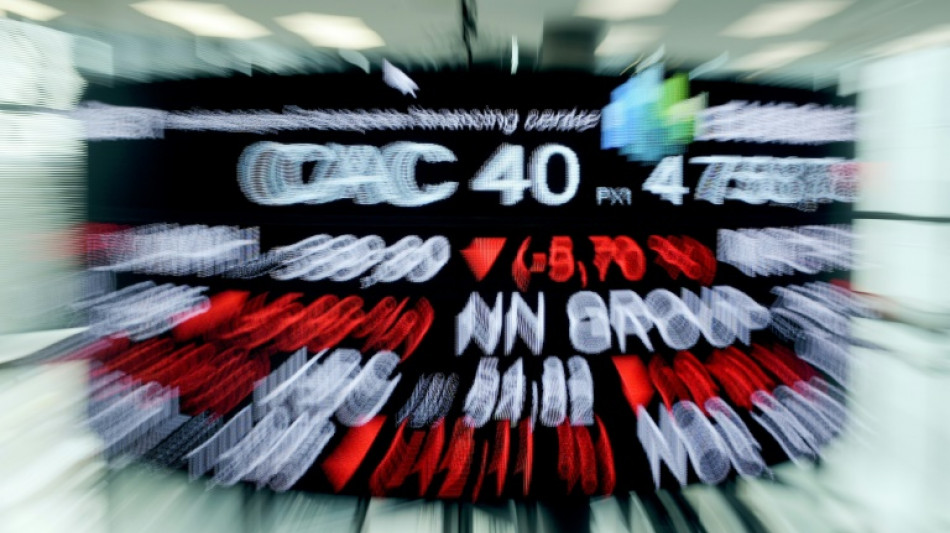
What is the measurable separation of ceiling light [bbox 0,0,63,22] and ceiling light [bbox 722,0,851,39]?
14.1 ft

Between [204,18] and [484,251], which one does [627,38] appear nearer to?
[484,251]

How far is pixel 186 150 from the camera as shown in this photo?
3102 millimetres

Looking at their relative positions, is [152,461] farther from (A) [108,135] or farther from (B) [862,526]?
(B) [862,526]

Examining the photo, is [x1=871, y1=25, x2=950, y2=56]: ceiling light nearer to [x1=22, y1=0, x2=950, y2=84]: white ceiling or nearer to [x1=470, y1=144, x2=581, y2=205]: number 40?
[x1=22, y1=0, x2=950, y2=84]: white ceiling

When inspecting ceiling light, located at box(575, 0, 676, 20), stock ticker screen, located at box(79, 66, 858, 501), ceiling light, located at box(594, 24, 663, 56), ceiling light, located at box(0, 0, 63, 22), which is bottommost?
stock ticker screen, located at box(79, 66, 858, 501)

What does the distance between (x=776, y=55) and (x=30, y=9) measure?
502 centimetres

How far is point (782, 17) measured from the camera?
11.5ft

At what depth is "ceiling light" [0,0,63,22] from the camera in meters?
3.23

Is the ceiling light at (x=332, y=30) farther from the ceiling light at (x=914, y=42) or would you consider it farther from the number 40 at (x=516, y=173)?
the ceiling light at (x=914, y=42)

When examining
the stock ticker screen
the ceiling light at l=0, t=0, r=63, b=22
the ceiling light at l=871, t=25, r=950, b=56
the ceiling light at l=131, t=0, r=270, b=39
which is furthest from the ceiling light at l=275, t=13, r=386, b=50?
the ceiling light at l=871, t=25, r=950, b=56

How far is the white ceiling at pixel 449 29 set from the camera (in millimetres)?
3250

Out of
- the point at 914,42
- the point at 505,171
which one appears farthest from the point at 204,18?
the point at 914,42

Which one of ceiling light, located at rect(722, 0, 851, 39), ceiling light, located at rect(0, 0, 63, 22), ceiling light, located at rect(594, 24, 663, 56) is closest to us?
ceiling light, located at rect(0, 0, 63, 22)

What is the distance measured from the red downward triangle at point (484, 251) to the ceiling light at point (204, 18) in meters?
2.03
